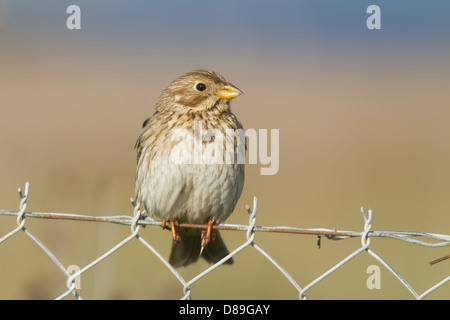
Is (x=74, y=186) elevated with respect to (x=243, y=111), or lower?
lower

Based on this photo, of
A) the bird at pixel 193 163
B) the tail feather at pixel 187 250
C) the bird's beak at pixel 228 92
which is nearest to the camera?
the bird at pixel 193 163

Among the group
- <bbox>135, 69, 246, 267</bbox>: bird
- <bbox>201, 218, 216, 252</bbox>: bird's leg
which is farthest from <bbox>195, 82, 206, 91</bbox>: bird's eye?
<bbox>201, 218, 216, 252</bbox>: bird's leg

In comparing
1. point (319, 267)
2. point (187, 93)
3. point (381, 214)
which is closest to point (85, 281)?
point (187, 93)

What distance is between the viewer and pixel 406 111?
40.0ft

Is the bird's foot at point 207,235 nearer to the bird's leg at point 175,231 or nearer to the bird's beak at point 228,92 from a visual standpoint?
the bird's leg at point 175,231

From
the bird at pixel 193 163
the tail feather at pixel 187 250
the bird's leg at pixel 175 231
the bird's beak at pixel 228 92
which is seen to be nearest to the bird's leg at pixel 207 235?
the bird at pixel 193 163

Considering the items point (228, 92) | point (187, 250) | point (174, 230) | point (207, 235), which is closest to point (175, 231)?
point (174, 230)

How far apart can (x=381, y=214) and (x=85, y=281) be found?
11.4ft

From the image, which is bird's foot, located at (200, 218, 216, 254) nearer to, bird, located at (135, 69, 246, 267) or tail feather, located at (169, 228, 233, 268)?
bird, located at (135, 69, 246, 267)

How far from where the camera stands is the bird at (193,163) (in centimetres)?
395

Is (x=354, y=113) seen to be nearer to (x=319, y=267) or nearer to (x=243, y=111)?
(x=243, y=111)

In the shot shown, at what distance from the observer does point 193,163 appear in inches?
155

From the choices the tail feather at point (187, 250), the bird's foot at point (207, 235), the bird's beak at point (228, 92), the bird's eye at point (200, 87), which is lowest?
the tail feather at point (187, 250)

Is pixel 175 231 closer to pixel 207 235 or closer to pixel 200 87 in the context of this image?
pixel 207 235
